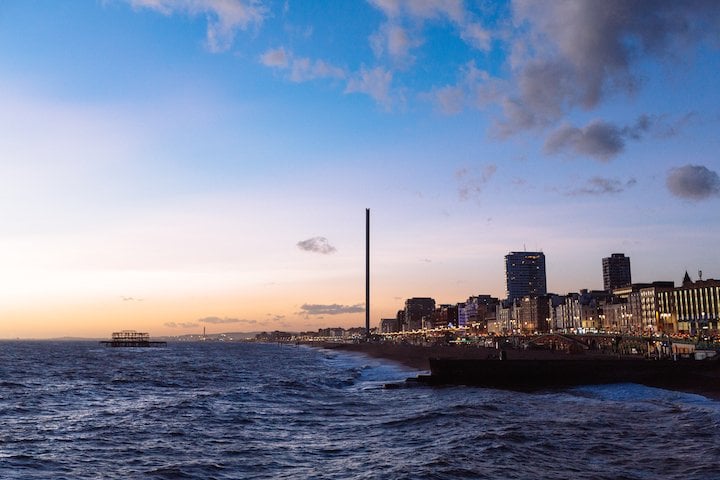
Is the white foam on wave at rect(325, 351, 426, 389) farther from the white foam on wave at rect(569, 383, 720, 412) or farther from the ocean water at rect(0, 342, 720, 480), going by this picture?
the white foam on wave at rect(569, 383, 720, 412)

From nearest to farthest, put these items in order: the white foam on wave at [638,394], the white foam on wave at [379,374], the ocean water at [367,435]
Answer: the ocean water at [367,435], the white foam on wave at [638,394], the white foam on wave at [379,374]

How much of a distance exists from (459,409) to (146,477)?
2947 centimetres

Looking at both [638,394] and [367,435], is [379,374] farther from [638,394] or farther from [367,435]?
[367,435]

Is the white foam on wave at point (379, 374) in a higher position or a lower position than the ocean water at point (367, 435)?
lower

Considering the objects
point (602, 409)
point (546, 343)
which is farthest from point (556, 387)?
point (546, 343)

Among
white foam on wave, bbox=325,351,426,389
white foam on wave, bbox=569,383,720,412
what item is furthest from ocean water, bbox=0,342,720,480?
white foam on wave, bbox=325,351,426,389

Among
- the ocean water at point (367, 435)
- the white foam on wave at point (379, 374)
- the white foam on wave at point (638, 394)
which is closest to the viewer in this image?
the ocean water at point (367, 435)

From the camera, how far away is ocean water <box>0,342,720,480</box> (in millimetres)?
30516

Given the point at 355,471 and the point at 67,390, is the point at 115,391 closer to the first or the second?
the point at 67,390

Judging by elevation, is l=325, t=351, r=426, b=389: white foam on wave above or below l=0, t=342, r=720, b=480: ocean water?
below

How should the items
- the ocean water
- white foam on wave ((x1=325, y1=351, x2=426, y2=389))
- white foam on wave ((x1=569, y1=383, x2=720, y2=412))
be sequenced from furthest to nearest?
1. white foam on wave ((x1=325, y1=351, x2=426, y2=389))
2. white foam on wave ((x1=569, y1=383, x2=720, y2=412))
3. the ocean water

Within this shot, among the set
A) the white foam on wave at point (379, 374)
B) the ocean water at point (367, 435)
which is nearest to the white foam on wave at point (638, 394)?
the ocean water at point (367, 435)

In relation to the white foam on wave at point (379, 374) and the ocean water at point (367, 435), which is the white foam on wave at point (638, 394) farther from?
the white foam on wave at point (379, 374)

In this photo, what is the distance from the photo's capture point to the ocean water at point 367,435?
3052cm
